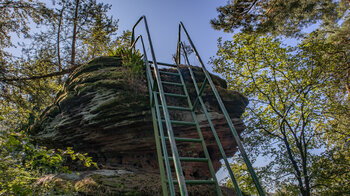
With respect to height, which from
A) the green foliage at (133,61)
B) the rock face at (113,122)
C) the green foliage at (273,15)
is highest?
the green foliage at (273,15)

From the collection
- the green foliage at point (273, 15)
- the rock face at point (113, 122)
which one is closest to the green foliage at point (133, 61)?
the rock face at point (113, 122)

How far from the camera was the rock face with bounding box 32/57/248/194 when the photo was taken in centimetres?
443

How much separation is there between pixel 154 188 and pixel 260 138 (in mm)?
6665

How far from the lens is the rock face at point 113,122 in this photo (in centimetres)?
443

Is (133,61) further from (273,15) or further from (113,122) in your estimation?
(273,15)

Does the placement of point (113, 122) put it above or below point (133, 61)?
below

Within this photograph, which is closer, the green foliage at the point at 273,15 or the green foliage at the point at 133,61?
the green foliage at the point at 133,61

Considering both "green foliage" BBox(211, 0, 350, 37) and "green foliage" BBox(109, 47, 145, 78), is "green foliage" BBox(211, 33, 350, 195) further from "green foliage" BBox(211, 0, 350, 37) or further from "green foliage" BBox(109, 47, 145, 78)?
"green foliage" BBox(109, 47, 145, 78)

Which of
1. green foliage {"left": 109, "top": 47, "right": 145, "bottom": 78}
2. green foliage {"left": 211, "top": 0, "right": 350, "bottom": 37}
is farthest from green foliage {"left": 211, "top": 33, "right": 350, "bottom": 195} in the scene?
green foliage {"left": 109, "top": 47, "right": 145, "bottom": 78}

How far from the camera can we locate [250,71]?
410 inches

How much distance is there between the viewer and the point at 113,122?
14.5 ft

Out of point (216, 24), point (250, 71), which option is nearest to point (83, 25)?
point (216, 24)

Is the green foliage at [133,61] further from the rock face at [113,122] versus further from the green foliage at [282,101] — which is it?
the green foliage at [282,101]

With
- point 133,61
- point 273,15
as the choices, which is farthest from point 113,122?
point 273,15
